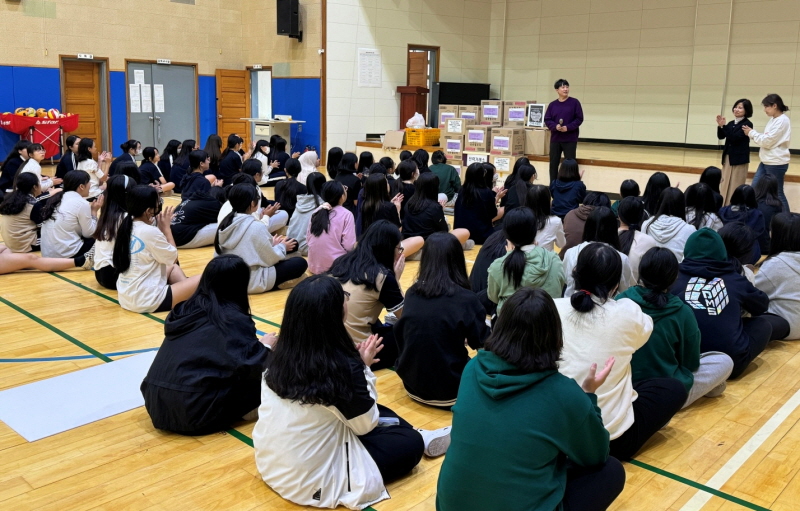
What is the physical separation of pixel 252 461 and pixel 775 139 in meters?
7.16

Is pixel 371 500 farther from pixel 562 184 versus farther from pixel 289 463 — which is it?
pixel 562 184

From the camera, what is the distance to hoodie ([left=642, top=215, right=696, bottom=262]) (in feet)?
16.5

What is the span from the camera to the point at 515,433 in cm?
194

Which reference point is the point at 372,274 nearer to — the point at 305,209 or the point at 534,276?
the point at 534,276

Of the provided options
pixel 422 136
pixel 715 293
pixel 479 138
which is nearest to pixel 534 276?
pixel 715 293

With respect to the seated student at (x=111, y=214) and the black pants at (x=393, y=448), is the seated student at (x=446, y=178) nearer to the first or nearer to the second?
the seated student at (x=111, y=214)

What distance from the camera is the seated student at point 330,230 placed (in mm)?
5449

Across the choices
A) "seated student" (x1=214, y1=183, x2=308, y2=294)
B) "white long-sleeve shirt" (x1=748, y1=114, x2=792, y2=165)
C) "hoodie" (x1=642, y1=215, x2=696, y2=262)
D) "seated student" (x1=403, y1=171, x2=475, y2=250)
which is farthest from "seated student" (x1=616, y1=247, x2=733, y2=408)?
"white long-sleeve shirt" (x1=748, y1=114, x2=792, y2=165)

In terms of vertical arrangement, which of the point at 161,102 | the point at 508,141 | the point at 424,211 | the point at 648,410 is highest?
the point at 161,102

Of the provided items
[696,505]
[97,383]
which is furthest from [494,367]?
[97,383]

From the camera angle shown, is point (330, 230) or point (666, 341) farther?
point (330, 230)

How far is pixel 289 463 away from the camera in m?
2.54

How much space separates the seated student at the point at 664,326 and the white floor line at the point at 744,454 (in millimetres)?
351

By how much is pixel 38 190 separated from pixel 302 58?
8.01m
